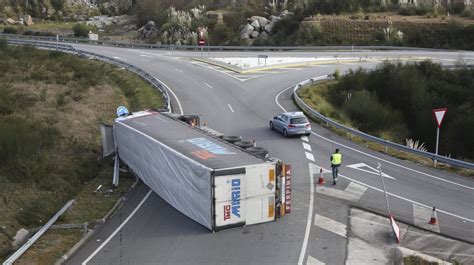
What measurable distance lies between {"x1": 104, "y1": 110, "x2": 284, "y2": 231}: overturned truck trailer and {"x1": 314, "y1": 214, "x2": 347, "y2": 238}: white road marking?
134cm

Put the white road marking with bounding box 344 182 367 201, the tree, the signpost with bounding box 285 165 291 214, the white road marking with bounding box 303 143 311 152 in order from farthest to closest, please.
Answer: the tree
the white road marking with bounding box 303 143 311 152
the white road marking with bounding box 344 182 367 201
the signpost with bounding box 285 165 291 214

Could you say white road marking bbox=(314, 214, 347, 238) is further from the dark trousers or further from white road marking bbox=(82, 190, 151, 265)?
white road marking bbox=(82, 190, 151, 265)

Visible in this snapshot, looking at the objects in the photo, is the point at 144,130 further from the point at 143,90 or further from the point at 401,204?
the point at 143,90

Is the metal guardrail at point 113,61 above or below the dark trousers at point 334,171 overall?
above

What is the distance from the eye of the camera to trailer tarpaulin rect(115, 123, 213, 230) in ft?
50.3

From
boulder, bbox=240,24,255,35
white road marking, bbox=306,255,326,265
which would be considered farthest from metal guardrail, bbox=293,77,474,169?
boulder, bbox=240,24,255,35

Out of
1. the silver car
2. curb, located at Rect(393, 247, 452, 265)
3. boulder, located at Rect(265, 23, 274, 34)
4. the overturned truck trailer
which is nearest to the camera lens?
curb, located at Rect(393, 247, 452, 265)

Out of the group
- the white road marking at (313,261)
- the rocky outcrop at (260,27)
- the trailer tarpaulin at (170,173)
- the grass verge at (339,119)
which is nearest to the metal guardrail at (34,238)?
the trailer tarpaulin at (170,173)

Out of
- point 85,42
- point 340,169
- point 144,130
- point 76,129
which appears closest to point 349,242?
point 340,169

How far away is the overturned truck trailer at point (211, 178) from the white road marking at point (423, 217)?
13.9ft

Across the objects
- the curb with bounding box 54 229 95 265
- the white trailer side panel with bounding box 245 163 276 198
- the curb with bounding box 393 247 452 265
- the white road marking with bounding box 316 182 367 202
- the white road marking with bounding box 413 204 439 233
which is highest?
the white trailer side panel with bounding box 245 163 276 198

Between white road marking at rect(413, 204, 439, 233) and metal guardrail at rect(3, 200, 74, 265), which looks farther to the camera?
white road marking at rect(413, 204, 439, 233)

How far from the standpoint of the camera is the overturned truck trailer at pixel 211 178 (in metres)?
15.1

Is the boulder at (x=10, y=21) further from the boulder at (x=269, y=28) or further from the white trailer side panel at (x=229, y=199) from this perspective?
the white trailer side panel at (x=229, y=199)
